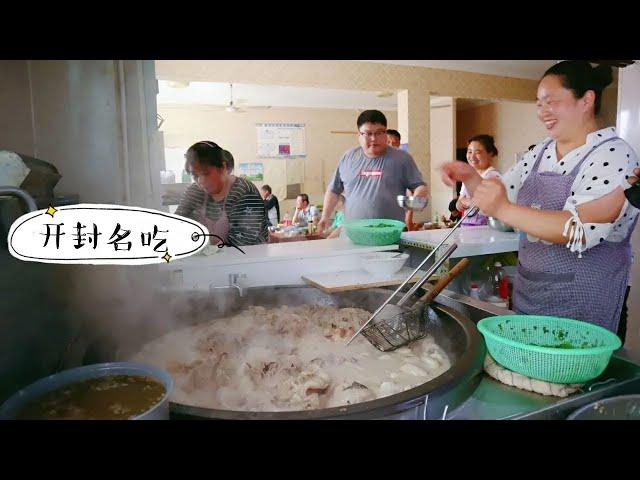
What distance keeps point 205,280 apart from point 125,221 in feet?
1.99

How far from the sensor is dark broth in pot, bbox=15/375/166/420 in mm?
736

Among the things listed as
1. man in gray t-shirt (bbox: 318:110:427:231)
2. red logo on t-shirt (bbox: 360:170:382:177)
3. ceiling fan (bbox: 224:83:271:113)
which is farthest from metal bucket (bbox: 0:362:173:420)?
ceiling fan (bbox: 224:83:271:113)

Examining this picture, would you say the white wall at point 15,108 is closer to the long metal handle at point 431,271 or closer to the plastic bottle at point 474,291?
the long metal handle at point 431,271

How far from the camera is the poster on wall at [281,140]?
7250 mm

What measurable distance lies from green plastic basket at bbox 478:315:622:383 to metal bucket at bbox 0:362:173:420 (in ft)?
2.38

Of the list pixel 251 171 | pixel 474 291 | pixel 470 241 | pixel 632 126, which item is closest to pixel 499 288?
pixel 474 291

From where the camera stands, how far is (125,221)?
1176 mm

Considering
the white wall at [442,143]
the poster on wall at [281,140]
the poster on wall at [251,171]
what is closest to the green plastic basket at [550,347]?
the poster on wall at [281,140]

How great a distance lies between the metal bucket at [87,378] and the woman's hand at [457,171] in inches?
46.6
